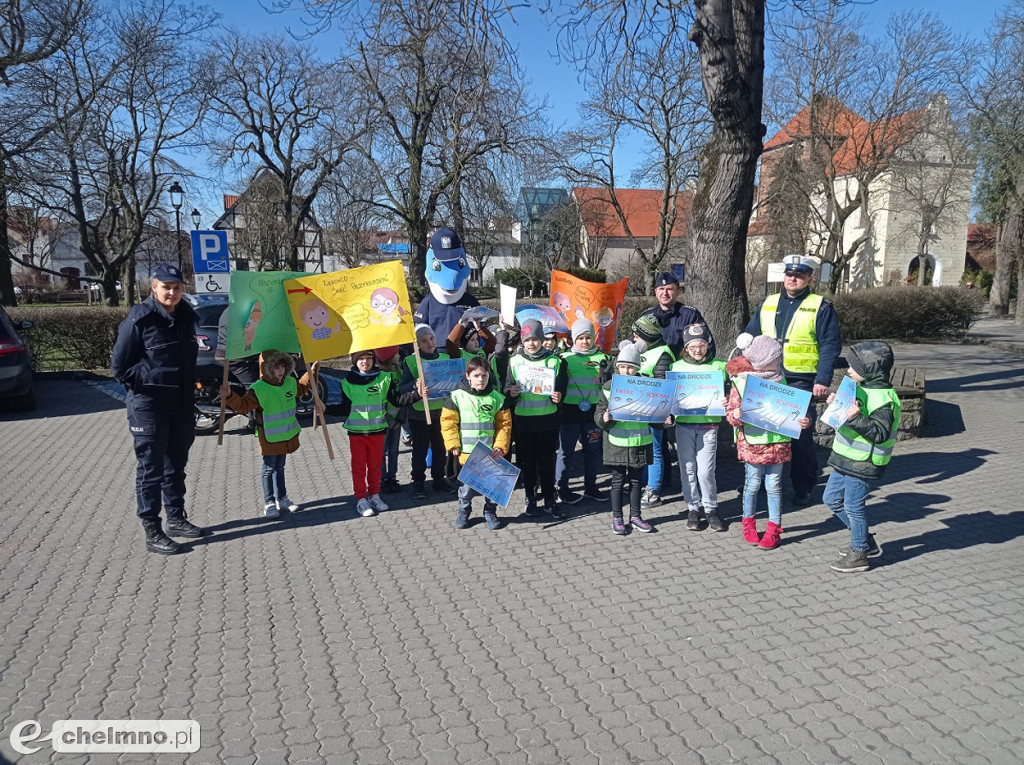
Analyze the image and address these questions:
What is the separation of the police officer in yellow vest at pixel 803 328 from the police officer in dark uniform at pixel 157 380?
182 inches

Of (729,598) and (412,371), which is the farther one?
(412,371)

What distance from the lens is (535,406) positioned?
19.4 feet

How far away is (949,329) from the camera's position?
72.7ft

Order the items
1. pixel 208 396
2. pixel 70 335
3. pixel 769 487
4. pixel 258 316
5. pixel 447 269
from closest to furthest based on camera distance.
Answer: pixel 769 487, pixel 258 316, pixel 447 269, pixel 208 396, pixel 70 335

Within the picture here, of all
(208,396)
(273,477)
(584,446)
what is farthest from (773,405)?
(208,396)

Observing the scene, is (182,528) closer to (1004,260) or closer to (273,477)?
(273,477)

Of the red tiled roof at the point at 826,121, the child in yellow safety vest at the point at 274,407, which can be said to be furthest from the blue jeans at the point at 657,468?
the red tiled roof at the point at 826,121

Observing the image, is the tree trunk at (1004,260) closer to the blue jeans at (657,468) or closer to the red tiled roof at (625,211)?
the red tiled roof at (625,211)

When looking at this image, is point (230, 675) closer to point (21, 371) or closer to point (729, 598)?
point (729, 598)

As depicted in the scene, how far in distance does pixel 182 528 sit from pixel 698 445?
4.12m

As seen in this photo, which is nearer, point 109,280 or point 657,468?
point 657,468

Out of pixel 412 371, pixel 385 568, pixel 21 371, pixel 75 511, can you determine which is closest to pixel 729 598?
pixel 385 568

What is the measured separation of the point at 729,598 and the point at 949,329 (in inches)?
853

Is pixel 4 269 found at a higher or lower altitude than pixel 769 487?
higher
